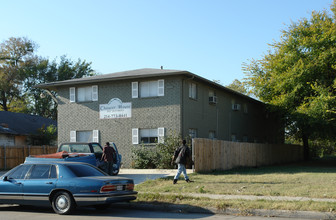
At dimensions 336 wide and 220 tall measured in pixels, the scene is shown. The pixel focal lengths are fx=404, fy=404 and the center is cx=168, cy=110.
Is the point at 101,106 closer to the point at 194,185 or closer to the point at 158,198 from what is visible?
the point at 194,185

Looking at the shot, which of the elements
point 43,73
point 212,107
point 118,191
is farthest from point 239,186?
point 43,73

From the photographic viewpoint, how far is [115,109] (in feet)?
80.5

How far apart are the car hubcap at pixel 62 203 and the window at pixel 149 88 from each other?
13.7 m

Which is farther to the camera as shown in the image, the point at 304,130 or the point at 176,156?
the point at 304,130

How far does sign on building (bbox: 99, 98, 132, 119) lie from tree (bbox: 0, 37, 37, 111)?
98.7 ft

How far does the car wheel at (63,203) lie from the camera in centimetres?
969

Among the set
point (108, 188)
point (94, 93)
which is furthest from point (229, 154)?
point (108, 188)

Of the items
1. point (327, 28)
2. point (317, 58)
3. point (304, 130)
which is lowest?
point (304, 130)

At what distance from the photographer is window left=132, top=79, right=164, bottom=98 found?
2308 cm

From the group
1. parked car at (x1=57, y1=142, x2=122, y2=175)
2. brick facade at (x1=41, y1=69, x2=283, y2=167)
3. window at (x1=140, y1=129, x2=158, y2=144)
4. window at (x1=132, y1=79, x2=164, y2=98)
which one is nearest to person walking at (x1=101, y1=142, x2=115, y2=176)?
parked car at (x1=57, y1=142, x2=122, y2=175)

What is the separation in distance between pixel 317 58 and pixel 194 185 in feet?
54.9

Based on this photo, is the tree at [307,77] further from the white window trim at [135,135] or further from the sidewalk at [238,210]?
the sidewalk at [238,210]

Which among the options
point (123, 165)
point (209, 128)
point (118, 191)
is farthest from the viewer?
point (209, 128)

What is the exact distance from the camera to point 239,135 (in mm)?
30594
